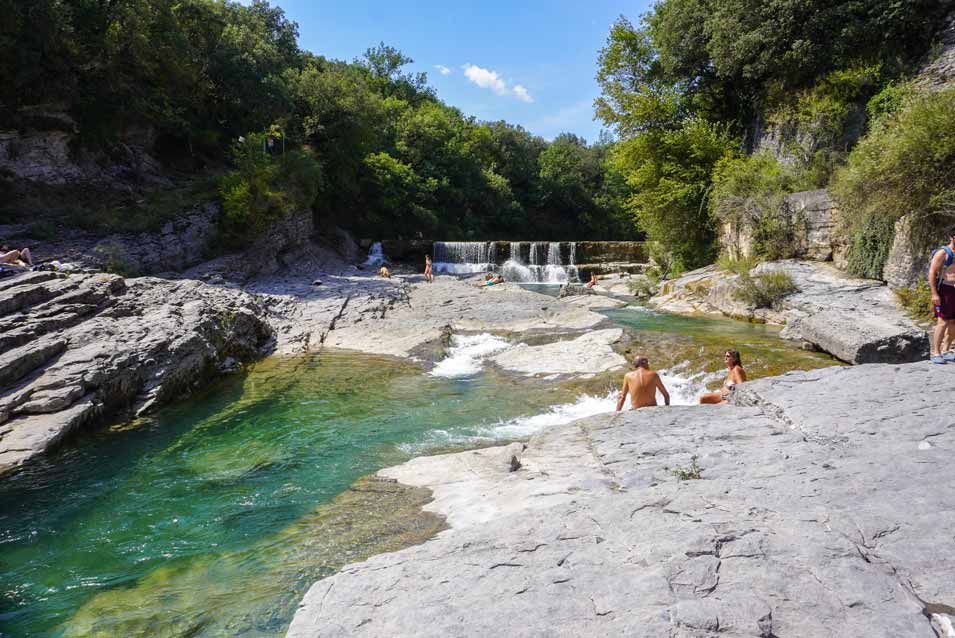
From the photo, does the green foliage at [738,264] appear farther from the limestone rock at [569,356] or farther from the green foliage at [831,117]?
the limestone rock at [569,356]

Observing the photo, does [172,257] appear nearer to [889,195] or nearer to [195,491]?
[195,491]

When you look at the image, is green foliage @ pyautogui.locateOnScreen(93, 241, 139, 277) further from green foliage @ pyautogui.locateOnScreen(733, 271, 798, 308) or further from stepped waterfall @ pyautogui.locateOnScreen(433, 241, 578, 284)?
green foliage @ pyautogui.locateOnScreen(733, 271, 798, 308)

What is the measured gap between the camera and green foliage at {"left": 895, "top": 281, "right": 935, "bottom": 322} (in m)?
9.98

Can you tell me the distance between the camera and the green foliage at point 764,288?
1351 cm

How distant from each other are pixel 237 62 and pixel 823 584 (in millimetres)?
28964

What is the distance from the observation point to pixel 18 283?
9281 mm

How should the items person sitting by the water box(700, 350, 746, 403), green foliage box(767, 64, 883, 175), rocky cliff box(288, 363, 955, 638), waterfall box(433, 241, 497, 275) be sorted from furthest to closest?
1. waterfall box(433, 241, 497, 275)
2. green foliage box(767, 64, 883, 175)
3. person sitting by the water box(700, 350, 746, 403)
4. rocky cliff box(288, 363, 955, 638)

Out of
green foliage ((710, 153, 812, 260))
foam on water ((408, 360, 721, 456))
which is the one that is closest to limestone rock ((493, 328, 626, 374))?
foam on water ((408, 360, 721, 456))

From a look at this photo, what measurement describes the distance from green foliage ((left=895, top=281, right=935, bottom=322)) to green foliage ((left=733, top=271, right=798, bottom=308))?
279 centimetres

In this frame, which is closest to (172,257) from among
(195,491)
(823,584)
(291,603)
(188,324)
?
(188,324)

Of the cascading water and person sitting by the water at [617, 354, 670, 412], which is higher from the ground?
the cascading water

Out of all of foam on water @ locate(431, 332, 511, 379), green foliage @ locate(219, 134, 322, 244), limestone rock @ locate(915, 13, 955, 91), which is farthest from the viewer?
green foliage @ locate(219, 134, 322, 244)

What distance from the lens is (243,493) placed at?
18.6 feet

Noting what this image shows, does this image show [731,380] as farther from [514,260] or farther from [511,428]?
[514,260]
